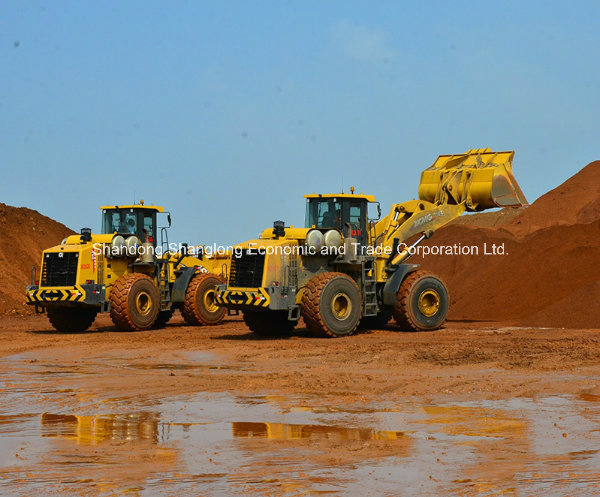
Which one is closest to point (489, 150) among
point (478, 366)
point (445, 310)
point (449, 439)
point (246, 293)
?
point (445, 310)

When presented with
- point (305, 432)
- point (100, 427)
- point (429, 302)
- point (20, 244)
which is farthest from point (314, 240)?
point (20, 244)

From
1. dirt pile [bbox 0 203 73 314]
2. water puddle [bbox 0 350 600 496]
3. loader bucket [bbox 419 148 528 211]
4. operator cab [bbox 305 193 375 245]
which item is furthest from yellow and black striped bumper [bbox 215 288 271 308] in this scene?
dirt pile [bbox 0 203 73 314]

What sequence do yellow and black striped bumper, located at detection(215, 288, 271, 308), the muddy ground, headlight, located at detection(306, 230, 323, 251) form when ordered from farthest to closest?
headlight, located at detection(306, 230, 323, 251) < yellow and black striped bumper, located at detection(215, 288, 271, 308) < the muddy ground

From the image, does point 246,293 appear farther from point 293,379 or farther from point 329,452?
point 329,452

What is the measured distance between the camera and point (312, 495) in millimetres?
7441

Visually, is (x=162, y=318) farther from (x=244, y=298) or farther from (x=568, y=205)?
(x=568, y=205)

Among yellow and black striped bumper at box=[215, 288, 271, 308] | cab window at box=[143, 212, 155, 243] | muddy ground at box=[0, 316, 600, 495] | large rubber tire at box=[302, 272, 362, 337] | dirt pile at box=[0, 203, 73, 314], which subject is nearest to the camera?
muddy ground at box=[0, 316, 600, 495]

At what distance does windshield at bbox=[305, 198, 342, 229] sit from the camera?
22.6 m

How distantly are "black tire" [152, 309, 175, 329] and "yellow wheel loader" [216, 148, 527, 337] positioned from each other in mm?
4076

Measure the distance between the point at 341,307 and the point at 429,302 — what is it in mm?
2873

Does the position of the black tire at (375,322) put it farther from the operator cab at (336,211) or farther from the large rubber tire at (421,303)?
the operator cab at (336,211)

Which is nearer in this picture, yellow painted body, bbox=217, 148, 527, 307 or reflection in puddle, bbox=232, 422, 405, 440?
reflection in puddle, bbox=232, 422, 405, 440

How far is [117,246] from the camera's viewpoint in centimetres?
2491

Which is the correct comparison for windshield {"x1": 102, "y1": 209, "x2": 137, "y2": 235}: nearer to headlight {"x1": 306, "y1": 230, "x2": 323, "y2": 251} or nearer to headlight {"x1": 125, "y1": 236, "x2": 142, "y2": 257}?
headlight {"x1": 125, "y1": 236, "x2": 142, "y2": 257}
